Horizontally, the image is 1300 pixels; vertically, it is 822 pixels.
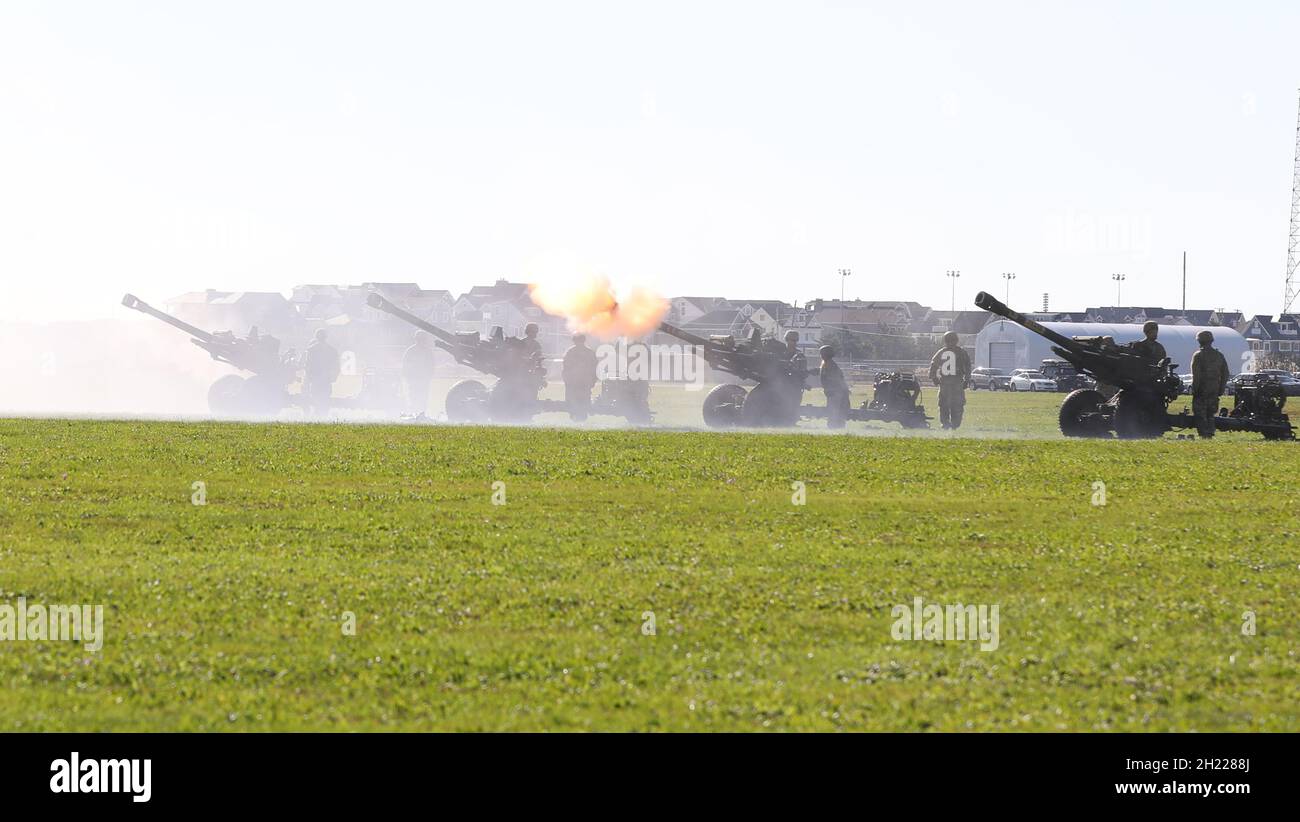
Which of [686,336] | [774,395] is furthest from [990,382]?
[774,395]

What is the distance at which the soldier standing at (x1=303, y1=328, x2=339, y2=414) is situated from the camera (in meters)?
38.0

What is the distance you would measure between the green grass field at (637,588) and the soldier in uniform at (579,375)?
464 inches

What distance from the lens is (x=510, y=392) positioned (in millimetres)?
34375

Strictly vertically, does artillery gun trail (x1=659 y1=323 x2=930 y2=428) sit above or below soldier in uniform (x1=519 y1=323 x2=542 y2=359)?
below

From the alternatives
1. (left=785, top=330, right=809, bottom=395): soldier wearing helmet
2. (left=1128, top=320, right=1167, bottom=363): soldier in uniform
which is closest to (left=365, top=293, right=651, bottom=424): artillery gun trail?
(left=785, top=330, right=809, bottom=395): soldier wearing helmet

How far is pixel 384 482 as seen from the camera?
1872 cm

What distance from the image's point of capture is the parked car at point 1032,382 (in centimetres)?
7812

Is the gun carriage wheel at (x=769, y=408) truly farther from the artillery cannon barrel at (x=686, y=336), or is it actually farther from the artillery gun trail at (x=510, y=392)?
the artillery gun trail at (x=510, y=392)

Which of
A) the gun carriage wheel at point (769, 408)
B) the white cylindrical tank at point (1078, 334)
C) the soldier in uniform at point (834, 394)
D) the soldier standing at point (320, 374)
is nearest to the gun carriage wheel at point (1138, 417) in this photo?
the soldier in uniform at point (834, 394)

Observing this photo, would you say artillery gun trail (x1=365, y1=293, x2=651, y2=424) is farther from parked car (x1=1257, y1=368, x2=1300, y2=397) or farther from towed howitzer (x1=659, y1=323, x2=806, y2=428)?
parked car (x1=1257, y1=368, x2=1300, y2=397)

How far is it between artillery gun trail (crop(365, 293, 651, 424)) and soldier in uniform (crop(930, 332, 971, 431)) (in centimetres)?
645

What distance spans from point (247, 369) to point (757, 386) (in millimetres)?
15462

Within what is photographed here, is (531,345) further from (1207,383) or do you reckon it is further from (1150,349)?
(1207,383)
